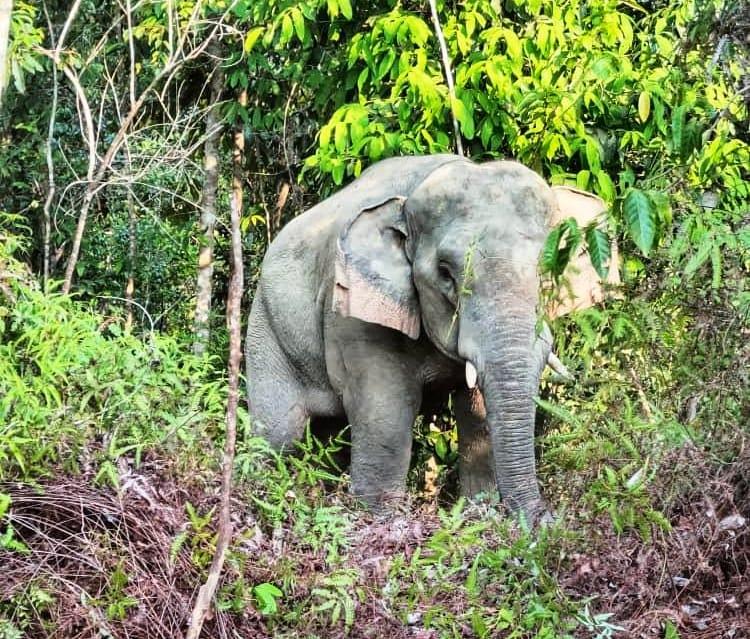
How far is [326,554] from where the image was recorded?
5.49 m

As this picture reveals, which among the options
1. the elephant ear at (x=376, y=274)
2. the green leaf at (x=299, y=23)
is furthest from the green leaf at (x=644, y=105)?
the green leaf at (x=299, y=23)

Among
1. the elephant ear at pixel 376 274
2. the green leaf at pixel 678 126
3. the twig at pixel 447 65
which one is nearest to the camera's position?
the green leaf at pixel 678 126

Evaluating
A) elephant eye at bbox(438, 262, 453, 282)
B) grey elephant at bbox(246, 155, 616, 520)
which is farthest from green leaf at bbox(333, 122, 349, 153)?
elephant eye at bbox(438, 262, 453, 282)

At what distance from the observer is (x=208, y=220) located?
10.4 m

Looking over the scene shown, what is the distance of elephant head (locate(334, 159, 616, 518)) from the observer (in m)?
6.31

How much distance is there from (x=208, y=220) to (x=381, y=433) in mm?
3919

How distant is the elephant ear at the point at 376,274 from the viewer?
6875 mm

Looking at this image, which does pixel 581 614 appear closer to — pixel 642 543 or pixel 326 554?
pixel 642 543

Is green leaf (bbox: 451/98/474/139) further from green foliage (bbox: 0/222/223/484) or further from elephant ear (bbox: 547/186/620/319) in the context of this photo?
green foliage (bbox: 0/222/223/484)

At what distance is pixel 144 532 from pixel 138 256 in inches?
278

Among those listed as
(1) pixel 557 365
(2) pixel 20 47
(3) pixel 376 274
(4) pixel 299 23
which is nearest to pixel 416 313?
(3) pixel 376 274

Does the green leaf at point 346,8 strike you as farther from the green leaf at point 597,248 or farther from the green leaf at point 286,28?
the green leaf at point 597,248

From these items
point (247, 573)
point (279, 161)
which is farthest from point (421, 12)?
point (247, 573)

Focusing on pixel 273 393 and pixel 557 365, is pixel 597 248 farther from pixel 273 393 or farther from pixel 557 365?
pixel 273 393
